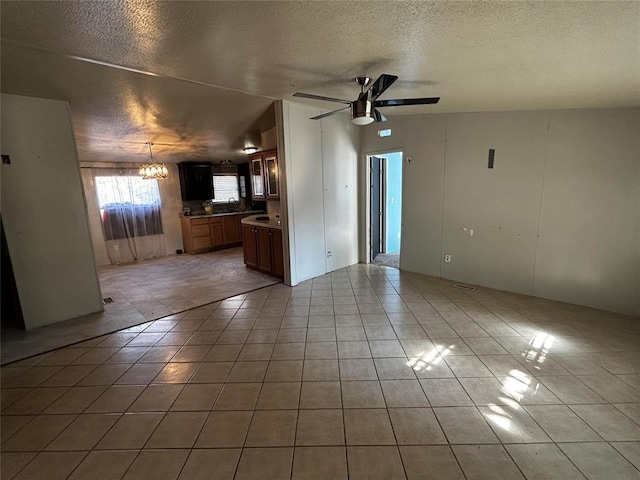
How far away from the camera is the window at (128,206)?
6121 mm

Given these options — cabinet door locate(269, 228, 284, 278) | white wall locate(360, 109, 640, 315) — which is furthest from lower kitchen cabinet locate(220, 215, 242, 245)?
white wall locate(360, 109, 640, 315)

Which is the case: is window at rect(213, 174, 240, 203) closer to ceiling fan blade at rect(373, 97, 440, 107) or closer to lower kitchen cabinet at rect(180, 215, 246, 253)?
lower kitchen cabinet at rect(180, 215, 246, 253)

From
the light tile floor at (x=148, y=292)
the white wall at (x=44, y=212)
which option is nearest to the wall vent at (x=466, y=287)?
the light tile floor at (x=148, y=292)

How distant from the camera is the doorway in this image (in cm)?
538

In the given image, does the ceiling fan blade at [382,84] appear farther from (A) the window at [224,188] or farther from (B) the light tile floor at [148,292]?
(A) the window at [224,188]

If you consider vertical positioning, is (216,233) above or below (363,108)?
below

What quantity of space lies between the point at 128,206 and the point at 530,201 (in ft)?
24.4

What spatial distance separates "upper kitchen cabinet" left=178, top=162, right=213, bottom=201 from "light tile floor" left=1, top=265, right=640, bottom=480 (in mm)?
4653

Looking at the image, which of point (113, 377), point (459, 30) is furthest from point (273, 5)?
point (113, 377)

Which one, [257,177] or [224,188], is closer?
Answer: [257,177]

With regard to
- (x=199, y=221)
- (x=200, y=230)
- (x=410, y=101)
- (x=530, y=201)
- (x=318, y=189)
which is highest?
(x=410, y=101)

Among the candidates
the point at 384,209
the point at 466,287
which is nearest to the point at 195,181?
the point at 384,209

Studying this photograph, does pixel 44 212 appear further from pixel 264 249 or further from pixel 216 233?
pixel 216 233

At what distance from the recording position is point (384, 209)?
5902 millimetres
